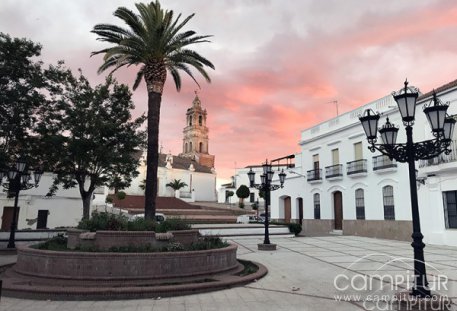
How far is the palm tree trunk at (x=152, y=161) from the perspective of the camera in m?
12.1

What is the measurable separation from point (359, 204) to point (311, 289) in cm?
1737

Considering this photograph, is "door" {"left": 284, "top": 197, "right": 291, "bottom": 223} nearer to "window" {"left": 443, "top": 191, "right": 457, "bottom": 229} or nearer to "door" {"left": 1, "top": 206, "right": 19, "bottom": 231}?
"window" {"left": 443, "top": 191, "right": 457, "bottom": 229}

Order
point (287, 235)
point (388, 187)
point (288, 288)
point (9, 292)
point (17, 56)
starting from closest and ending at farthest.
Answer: point (9, 292)
point (288, 288)
point (17, 56)
point (388, 187)
point (287, 235)

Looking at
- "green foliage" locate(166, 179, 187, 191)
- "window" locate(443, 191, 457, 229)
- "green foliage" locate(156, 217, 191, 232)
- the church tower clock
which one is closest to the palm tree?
"green foliage" locate(156, 217, 191, 232)

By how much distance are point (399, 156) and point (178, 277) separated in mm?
5699

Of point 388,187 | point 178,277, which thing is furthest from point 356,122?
point 178,277

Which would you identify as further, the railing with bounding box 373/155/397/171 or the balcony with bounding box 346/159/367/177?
the balcony with bounding box 346/159/367/177

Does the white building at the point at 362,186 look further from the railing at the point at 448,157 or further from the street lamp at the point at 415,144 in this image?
the street lamp at the point at 415,144

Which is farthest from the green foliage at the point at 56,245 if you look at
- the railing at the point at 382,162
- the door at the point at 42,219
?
the railing at the point at 382,162

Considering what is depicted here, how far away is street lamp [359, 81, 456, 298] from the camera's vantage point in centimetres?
640

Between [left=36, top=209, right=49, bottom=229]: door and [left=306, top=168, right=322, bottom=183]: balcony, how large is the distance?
20.5 meters

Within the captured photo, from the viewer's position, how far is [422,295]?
6.23 meters

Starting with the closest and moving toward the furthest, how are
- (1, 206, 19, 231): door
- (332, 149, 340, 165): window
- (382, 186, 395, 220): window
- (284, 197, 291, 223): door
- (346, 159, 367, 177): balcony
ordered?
1. (382, 186, 395, 220): window
2. (1, 206, 19, 231): door
3. (346, 159, 367, 177): balcony
4. (332, 149, 340, 165): window
5. (284, 197, 291, 223): door

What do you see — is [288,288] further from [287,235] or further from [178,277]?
[287,235]
